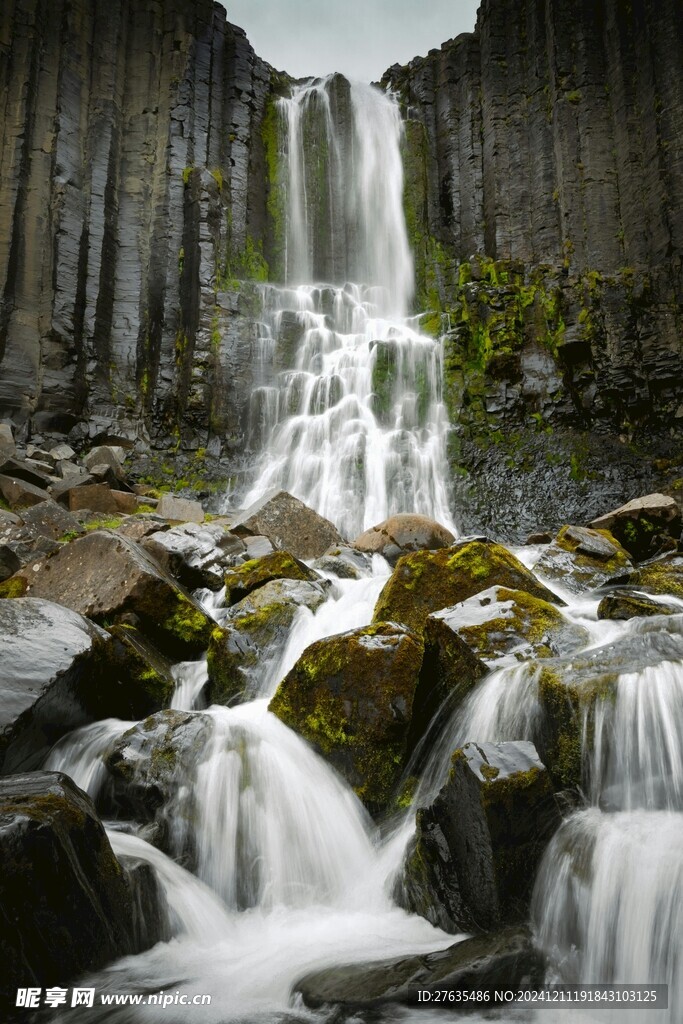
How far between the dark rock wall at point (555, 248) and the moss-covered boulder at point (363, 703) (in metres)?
10.5

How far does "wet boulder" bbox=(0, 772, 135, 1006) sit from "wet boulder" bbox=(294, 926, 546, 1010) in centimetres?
99

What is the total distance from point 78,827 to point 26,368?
1612 cm

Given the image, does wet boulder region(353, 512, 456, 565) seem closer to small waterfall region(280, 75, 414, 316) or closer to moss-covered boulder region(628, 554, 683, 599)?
moss-covered boulder region(628, 554, 683, 599)

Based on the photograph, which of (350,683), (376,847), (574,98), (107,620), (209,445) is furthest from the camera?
(574,98)

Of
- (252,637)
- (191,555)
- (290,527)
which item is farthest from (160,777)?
(290,527)

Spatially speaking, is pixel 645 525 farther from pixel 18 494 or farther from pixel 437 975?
pixel 18 494

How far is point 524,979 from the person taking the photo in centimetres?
295

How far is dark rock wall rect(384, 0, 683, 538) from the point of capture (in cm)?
1620

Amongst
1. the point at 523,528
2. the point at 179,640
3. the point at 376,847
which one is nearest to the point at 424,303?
the point at 523,528

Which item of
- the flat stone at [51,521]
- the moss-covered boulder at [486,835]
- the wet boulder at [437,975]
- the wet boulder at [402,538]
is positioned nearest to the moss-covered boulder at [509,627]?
the moss-covered boulder at [486,835]

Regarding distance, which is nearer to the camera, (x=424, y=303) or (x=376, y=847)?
(x=376, y=847)

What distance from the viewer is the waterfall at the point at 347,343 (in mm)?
15312

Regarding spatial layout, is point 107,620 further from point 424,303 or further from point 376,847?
point 424,303

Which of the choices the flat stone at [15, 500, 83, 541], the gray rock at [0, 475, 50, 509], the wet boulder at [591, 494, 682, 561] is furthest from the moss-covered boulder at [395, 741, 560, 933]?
the gray rock at [0, 475, 50, 509]
